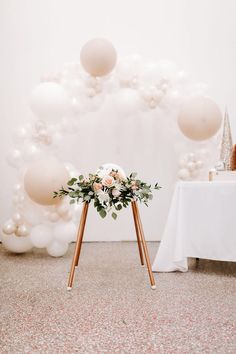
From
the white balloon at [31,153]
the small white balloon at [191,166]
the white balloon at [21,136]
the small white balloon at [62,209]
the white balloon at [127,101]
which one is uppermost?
the white balloon at [127,101]

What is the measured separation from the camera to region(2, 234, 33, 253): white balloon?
3162mm

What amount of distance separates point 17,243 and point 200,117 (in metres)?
1.92

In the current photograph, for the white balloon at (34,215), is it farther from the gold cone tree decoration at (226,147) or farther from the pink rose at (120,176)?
the gold cone tree decoration at (226,147)

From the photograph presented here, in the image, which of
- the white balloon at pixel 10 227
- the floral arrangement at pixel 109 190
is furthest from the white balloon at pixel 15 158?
the floral arrangement at pixel 109 190

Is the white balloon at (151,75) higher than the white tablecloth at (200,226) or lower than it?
higher

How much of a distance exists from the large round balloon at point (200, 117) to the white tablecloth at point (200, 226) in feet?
2.88

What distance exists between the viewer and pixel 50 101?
3.04 m

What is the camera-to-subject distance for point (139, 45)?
13.2 ft

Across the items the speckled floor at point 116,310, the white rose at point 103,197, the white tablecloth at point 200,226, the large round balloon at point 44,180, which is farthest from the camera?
the large round balloon at point 44,180

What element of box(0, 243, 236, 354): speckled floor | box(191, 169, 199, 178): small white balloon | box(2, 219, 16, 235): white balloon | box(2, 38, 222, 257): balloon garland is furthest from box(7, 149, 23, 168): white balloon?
box(191, 169, 199, 178): small white balloon

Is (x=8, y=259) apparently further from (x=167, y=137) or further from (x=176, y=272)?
(x=167, y=137)

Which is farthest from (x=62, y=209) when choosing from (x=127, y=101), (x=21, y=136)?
(x=127, y=101)

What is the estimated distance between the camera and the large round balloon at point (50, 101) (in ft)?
10.0

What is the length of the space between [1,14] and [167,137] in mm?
2284
